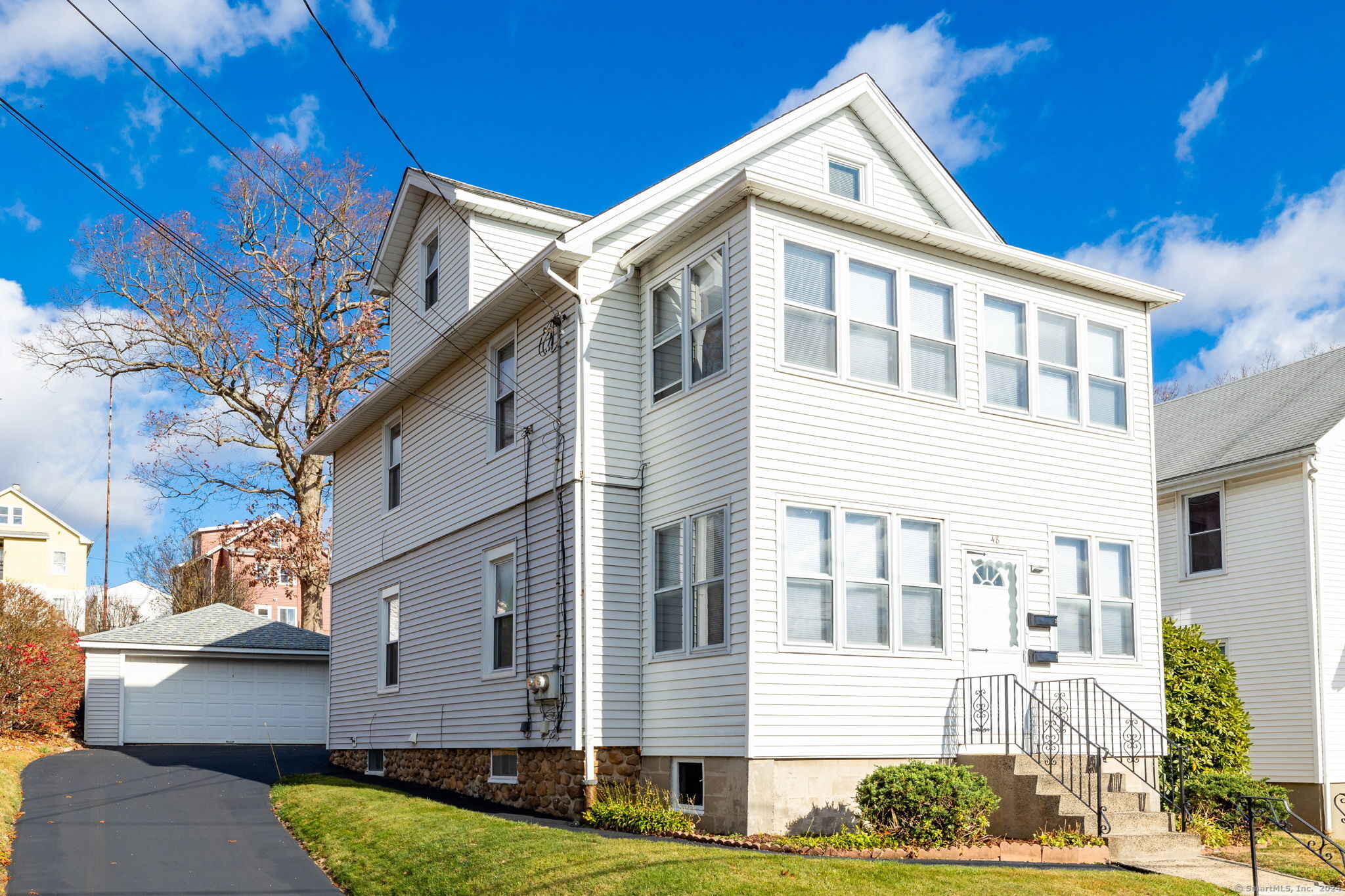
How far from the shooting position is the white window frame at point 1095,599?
46.4 feet

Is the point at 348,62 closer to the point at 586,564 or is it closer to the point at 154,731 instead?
the point at 586,564

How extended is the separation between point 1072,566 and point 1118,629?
1026mm

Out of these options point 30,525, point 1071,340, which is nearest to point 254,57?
point 1071,340

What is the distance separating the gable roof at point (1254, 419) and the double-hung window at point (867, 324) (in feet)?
27.9

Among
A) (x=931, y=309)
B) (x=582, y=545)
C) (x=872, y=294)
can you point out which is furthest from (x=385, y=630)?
(x=931, y=309)

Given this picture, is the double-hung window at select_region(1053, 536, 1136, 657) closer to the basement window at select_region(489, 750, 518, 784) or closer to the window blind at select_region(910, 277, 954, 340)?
the window blind at select_region(910, 277, 954, 340)

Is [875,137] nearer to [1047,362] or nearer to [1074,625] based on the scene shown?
[1047,362]

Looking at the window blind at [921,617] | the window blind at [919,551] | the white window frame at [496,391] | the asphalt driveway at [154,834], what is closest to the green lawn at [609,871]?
the asphalt driveway at [154,834]

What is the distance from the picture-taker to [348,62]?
1098 cm

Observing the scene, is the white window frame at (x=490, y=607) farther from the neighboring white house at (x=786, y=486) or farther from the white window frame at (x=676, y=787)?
the white window frame at (x=676, y=787)

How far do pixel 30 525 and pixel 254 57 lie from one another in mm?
50833

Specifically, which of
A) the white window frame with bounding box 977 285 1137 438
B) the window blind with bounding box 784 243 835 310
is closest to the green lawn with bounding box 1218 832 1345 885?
the white window frame with bounding box 977 285 1137 438

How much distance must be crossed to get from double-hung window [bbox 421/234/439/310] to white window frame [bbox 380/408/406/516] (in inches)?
79.6

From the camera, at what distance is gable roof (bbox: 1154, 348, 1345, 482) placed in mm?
19812
